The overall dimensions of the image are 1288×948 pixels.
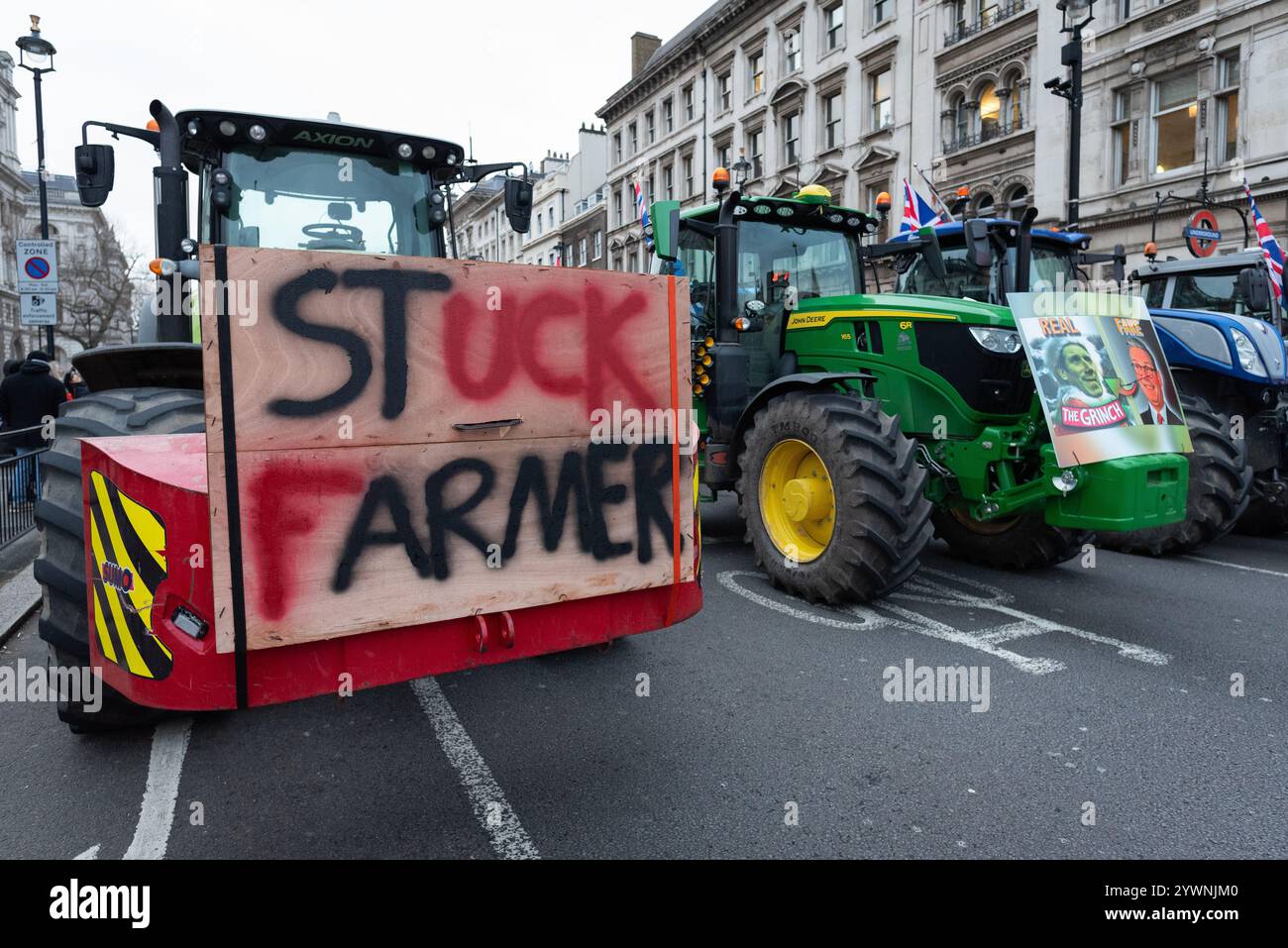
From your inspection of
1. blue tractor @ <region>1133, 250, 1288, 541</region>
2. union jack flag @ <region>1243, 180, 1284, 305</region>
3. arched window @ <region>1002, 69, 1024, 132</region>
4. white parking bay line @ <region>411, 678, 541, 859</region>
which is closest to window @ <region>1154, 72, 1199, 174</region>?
arched window @ <region>1002, 69, 1024, 132</region>

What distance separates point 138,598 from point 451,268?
1303mm

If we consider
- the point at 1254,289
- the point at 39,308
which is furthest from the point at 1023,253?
the point at 39,308

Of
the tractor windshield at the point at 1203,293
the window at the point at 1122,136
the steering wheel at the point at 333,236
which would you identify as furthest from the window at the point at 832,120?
the steering wheel at the point at 333,236

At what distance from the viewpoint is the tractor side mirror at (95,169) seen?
425 cm

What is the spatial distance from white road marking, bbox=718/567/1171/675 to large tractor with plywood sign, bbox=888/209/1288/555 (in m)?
1.71

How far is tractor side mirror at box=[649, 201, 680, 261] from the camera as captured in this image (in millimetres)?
4934

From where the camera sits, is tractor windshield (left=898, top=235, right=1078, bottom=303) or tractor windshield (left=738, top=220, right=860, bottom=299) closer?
Answer: tractor windshield (left=738, top=220, right=860, bottom=299)

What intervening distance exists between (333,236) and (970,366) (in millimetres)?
4173

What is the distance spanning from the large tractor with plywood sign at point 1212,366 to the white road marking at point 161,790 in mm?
5320

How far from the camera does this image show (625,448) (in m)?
2.93

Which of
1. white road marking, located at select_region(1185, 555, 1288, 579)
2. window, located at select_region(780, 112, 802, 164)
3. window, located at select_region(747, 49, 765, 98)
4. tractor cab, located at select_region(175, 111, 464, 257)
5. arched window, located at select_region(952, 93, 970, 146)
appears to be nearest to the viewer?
tractor cab, located at select_region(175, 111, 464, 257)

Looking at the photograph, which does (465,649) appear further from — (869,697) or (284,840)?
(869,697)

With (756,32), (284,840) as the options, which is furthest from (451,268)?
(756,32)

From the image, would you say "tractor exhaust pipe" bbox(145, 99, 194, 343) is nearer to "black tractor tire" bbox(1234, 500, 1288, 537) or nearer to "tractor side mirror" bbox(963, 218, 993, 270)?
"tractor side mirror" bbox(963, 218, 993, 270)
